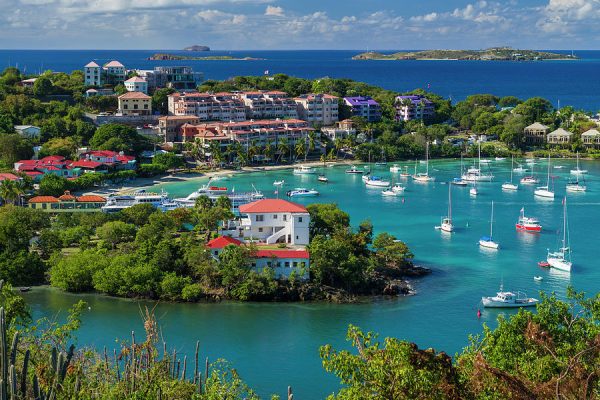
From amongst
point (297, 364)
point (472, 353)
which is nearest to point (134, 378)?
point (472, 353)

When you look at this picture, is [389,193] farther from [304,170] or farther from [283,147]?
[283,147]

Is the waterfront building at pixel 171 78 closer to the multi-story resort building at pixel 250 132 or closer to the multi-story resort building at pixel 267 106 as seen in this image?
the multi-story resort building at pixel 267 106

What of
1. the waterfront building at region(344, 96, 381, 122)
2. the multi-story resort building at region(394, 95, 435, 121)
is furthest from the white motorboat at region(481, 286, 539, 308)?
the multi-story resort building at region(394, 95, 435, 121)

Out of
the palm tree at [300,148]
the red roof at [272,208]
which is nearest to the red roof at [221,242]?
the red roof at [272,208]

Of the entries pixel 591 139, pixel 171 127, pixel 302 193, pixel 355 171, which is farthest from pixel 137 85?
pixel 591 139

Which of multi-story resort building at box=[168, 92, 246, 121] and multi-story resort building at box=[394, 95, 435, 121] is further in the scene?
multi-story resort building at box=[394, 95, 435, 121]

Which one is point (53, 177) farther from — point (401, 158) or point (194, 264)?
point (401, 158)

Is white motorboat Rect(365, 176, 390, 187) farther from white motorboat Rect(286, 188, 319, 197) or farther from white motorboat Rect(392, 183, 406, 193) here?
white motorboat Rect(286, 188, 319, 197)

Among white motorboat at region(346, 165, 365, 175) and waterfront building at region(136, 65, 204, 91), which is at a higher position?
waterfront building at region(136, 65, 204, 91)
